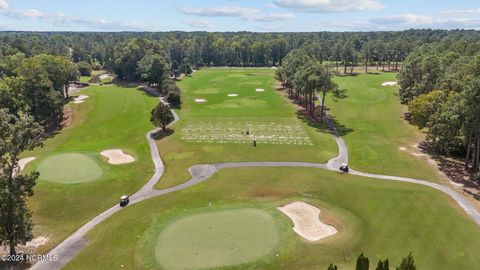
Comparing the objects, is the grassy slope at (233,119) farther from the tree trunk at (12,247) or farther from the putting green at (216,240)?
the tree trunk at (12,247)

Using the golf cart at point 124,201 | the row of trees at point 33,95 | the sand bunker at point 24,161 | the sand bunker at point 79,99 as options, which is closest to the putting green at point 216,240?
the golf cart at point 124,201

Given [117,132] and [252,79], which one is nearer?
[117,132]

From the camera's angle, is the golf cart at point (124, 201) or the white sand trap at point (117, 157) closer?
the golf cart at point (124, 201)

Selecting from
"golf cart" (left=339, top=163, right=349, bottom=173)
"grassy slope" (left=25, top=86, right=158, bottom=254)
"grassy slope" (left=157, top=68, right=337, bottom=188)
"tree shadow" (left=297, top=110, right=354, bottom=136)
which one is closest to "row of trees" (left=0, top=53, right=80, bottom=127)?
"grassy slope" (left=25, top=86, right=158, bottom=254)

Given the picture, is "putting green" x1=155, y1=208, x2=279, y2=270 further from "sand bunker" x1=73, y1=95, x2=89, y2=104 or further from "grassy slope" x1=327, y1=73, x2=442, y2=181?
"sand bunker" x1=73, y1=95, x2=89, y2=104

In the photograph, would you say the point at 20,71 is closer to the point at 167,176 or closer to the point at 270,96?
the point at 167,176

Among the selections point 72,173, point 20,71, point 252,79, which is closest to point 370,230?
point 72,173
